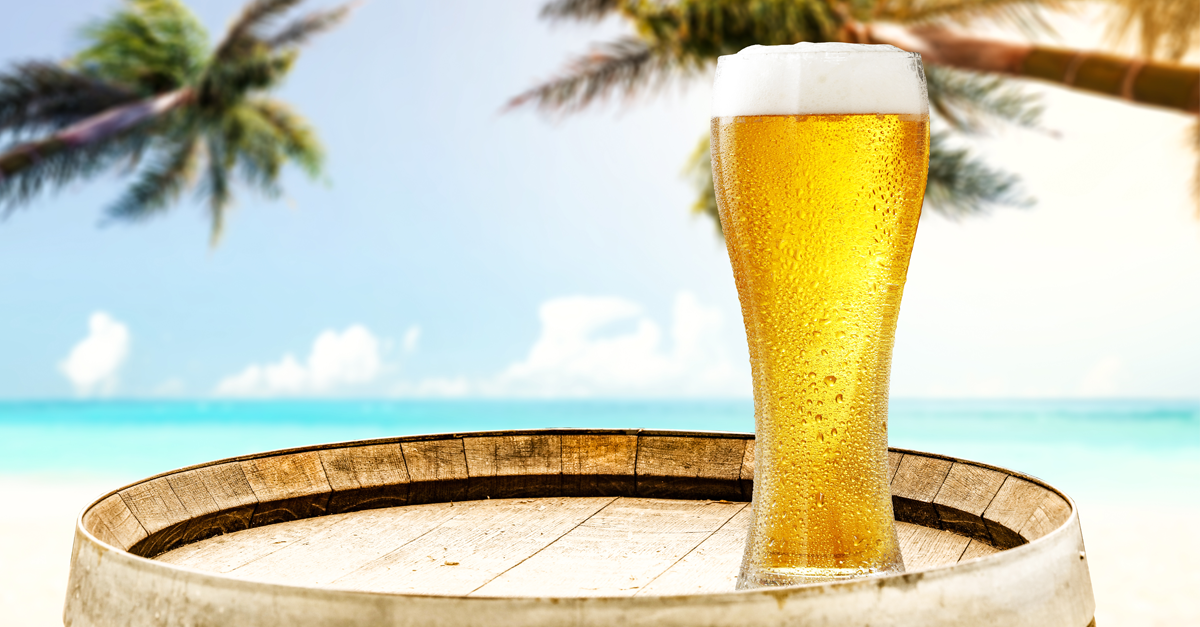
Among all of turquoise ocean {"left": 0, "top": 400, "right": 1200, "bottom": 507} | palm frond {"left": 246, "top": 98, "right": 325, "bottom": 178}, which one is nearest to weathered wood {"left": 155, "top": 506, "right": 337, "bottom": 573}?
turquoise ocean {"left": 0, "top": 400, "right": 1200, "bottom": 507}

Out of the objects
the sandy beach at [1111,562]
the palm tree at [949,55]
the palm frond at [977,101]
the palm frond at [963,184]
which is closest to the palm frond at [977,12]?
the palm tree at [949,55]

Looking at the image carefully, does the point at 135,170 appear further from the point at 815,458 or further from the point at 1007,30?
the point at 815,458

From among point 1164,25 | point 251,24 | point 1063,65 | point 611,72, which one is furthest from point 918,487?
point 251,24

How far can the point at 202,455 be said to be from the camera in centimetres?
1147

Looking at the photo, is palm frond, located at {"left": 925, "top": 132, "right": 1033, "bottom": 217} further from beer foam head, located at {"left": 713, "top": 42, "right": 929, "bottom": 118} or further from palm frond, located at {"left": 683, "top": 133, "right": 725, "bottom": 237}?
beer foam head, located at {"left": 713, "top": 42, "right": 929, "bottom": 118}

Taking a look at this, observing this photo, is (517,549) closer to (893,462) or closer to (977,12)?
(893,462)

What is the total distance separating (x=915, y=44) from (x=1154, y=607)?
23.9 feet

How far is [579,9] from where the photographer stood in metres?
12.6

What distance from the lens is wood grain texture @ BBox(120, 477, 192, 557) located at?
0.72 m

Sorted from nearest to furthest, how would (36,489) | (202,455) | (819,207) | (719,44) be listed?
(819,207)
(36,489)
(719,44)
(202,455)

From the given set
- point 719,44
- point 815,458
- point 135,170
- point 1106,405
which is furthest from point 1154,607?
point 135,170

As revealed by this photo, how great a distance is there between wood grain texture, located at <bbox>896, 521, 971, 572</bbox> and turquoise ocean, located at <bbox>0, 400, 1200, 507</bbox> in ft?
26.7

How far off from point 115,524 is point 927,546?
606mm

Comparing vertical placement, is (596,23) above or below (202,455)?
above
